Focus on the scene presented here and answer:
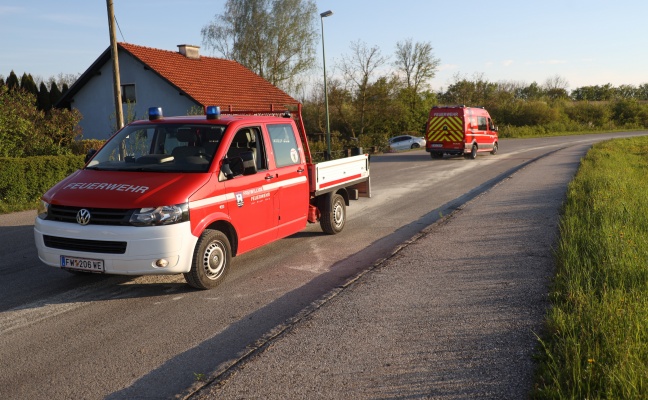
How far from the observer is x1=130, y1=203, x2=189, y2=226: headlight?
566cm

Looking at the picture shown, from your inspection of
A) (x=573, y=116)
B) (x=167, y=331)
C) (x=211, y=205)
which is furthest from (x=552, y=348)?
(x=573, y=116)

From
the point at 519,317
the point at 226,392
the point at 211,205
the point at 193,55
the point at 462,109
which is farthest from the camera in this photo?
the point at 193,55

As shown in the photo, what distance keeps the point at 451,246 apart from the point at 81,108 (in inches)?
1113

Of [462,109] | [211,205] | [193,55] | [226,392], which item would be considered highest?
[193,55]

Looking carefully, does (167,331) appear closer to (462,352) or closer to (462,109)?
(462,352)

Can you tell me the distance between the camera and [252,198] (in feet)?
22.6

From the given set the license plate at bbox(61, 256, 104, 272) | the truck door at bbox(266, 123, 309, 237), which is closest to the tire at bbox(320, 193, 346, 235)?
the truck door at bbox(266, 123, 309, 237)

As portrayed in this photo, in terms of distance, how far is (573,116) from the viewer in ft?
Result: 226

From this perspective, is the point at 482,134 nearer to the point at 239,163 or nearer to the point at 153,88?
the point at 153,88

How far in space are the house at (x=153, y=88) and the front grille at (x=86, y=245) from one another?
22.7 meters

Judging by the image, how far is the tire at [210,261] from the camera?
6.08m

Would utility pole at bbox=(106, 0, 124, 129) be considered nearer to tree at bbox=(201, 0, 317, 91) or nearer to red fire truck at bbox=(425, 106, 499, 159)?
red fire truck at bbox=(425, 106, 499, 159)

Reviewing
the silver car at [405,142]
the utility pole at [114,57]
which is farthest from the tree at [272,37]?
the utility pole at [114,57]

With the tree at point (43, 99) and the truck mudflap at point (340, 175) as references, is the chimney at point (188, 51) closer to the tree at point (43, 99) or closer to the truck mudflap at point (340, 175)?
the tree at point (43, 99)
